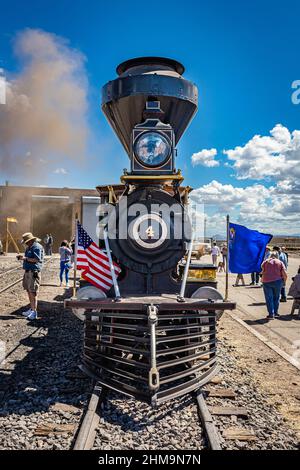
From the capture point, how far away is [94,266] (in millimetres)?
5766

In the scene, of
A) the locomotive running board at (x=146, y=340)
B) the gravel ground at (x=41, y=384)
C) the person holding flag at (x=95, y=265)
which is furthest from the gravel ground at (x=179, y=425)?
the person holding flag at (x=95, y=265)

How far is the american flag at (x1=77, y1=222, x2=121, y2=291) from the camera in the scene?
5699mm

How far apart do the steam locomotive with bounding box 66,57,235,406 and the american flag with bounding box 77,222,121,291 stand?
0.55 feet

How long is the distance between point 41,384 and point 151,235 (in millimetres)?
2363

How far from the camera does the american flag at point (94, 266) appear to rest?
5699 mm

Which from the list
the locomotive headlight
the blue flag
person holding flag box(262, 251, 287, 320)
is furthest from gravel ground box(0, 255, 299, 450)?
person holding flag box(262, 251, 287, 320)

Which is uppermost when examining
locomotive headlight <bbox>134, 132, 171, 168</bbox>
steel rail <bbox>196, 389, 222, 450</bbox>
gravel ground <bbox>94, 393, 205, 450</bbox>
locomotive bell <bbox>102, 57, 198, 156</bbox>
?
locomotive bell <bbox>102, 57, 198, 156</bbox>

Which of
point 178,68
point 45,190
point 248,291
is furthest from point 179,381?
point 45,190

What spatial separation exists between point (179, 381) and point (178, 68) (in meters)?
4.80

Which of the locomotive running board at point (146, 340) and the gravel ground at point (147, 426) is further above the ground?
the locomotive running board at point (146, 340)

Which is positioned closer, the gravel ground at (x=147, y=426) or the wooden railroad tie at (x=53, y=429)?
the gravel ground at (x=147, y=426)

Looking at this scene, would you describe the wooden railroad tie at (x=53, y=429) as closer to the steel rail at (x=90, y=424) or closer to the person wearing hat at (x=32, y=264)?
the steel rail at (x=90, y=424)

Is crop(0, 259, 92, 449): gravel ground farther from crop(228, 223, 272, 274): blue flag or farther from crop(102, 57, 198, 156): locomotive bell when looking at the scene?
crop(102, 57, 198, 156): locomotive bell

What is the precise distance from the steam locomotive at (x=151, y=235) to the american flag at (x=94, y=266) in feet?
0.55
